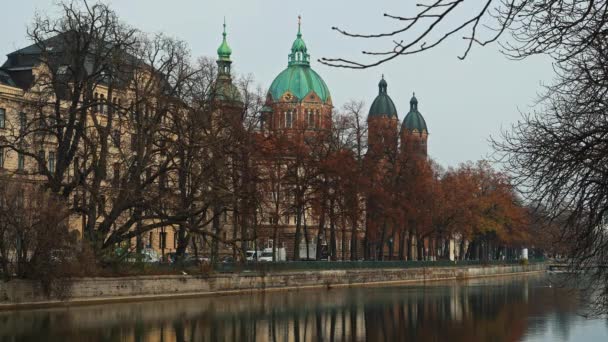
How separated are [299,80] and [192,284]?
246 ft

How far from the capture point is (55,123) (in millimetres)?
48469

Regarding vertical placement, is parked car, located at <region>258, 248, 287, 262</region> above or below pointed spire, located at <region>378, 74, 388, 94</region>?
below

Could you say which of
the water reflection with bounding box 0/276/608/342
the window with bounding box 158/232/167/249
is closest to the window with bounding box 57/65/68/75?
the window with bounding box 158/232/167/249

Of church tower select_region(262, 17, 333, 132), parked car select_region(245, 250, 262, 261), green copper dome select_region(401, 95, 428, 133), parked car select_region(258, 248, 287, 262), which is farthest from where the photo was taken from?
green copper dome select_region(401, 95, 428, 133)

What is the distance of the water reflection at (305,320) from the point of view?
113 ft

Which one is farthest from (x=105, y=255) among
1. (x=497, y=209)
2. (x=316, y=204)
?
(x=497, y=209)

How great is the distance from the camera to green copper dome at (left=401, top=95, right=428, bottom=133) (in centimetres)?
15875

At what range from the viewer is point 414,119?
160250mm

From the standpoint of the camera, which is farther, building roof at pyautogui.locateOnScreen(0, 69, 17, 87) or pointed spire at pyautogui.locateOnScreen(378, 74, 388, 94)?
pointed spire at pyautogui.locateOnScreen(378, 74, 388, 94)

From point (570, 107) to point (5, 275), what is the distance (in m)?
27.9

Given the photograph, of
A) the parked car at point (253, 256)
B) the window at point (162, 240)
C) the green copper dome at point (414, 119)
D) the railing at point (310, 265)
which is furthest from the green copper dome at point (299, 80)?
the window at point (162, 240)

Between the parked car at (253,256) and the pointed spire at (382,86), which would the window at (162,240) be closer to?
the parked car at (253,256)

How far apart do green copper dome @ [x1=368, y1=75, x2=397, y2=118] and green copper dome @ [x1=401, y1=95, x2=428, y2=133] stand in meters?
13.0

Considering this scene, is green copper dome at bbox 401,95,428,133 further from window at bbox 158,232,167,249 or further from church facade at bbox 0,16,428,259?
window at bbox 158,232,167,249
